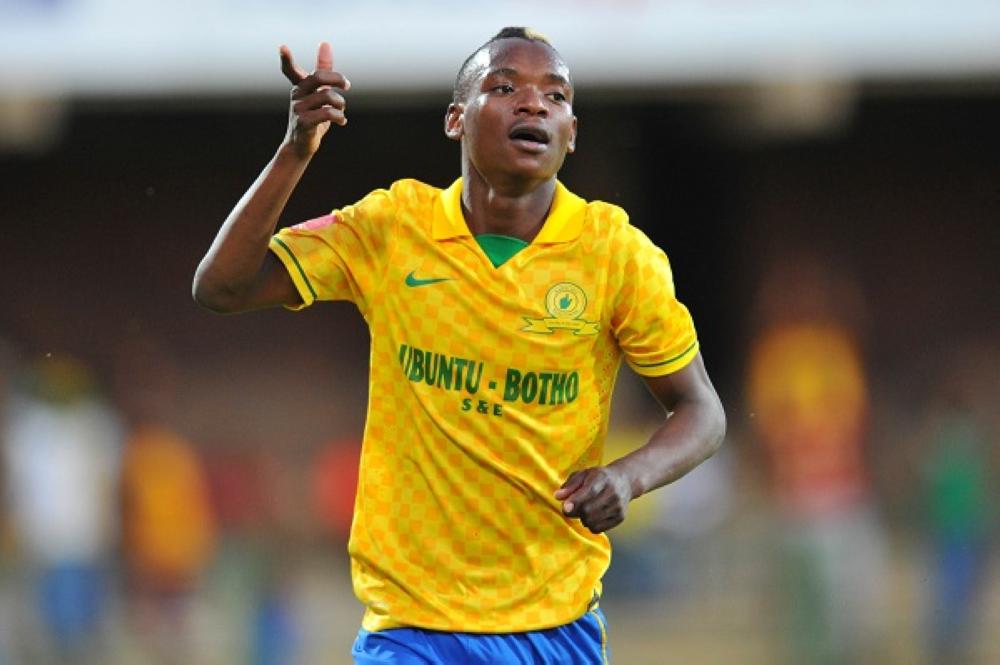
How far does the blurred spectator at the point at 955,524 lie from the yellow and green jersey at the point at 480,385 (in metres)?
7.97

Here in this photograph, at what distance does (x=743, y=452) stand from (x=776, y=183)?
2.88 m

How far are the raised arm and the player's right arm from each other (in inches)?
36.3

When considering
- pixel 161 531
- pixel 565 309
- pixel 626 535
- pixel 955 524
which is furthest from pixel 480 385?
pixel 626 535

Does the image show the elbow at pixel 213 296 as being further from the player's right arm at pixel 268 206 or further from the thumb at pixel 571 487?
the thumb at pixel 571 487

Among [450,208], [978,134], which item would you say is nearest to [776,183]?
[978,134]

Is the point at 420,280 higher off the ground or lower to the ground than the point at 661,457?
higher

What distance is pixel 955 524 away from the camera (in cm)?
1210

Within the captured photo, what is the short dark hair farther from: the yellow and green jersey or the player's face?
the yellow and green jersey

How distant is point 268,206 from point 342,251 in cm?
28

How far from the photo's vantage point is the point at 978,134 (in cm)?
1877

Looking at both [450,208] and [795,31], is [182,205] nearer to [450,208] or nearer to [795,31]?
[795,31]

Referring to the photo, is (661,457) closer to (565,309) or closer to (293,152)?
(565,309)

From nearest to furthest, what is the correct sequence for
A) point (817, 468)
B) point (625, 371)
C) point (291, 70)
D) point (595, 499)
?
point (595, 499), point (291, 70), point (817, 468), point (625, 371)

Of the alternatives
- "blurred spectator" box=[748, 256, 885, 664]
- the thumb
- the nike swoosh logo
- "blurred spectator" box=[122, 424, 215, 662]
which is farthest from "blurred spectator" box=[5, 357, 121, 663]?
the thumb
